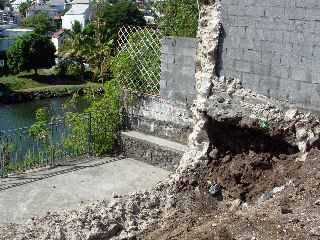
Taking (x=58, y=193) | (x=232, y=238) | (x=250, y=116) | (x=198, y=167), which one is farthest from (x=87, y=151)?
(x=232, y=238)

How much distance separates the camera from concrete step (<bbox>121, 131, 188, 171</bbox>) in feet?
28.3

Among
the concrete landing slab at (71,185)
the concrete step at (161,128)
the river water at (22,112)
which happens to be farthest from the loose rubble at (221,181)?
the river water at (22,112)

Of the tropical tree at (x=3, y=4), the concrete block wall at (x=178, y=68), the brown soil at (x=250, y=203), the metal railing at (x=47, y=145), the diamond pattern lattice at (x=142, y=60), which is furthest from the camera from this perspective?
the tropical tree at (x=3, y=4)

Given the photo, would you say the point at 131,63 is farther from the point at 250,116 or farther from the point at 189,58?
the point at 250,116

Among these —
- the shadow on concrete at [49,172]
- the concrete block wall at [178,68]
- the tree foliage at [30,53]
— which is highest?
the concrete block wall at [178,68]

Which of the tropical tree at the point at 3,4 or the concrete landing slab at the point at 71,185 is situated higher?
the tropical tree at the point at 3,4

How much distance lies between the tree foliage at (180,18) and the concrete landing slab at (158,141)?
2127 mm

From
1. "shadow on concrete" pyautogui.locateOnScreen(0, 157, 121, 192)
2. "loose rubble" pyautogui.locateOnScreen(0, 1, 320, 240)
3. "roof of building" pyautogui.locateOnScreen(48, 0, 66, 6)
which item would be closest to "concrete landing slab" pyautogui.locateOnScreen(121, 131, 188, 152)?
"shadow on concrete" pyautogui.locateOnScreen(0, 157, 121, 192)

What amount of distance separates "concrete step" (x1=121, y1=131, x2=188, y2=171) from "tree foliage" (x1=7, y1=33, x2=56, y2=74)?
30.1 metres

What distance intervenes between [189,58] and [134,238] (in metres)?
3.42

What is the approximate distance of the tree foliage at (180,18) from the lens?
Result: 1016 cm

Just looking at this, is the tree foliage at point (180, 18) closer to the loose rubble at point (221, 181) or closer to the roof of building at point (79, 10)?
the loose rubble at point (221, 181)

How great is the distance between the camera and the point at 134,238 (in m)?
6.42

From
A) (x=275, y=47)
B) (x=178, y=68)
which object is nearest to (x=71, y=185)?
(x=178, y=68)
